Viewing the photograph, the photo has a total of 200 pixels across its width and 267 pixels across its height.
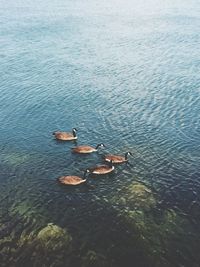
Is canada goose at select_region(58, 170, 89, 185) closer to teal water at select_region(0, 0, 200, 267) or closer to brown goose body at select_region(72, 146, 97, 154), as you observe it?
teal water at select_region(0, 0, 200, 267)

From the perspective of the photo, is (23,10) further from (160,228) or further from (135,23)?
(160,228)

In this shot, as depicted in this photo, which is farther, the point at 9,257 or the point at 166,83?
the point at 166,83

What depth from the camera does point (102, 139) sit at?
4131 centimetres

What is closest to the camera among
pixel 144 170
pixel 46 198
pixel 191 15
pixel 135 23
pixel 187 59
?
pixel 46 198

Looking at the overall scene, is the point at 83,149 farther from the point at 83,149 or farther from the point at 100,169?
the point at 100,169

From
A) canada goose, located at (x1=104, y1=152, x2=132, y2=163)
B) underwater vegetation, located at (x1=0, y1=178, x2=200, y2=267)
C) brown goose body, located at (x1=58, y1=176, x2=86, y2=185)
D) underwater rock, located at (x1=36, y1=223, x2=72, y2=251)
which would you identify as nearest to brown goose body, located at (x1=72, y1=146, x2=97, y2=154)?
canada goose, located at (x1=104, y1=152, x2=132, y2=163)

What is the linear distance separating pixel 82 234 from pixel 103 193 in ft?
18.1

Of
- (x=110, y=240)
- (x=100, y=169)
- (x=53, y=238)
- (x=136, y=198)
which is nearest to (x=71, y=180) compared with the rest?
(x=100, y=169)

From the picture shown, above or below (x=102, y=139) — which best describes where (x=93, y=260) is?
above

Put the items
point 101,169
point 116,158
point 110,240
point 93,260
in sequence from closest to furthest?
1. point 93,260
2. point 110,240
3. point 101,169
4. point 116,158

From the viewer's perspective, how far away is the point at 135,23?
10494 cm

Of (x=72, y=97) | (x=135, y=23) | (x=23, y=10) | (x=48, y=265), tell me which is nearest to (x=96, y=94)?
(x=72, y=97)

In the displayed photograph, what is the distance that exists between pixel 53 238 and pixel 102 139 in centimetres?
1673

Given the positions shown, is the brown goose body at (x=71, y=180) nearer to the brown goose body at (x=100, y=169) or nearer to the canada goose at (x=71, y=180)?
the canada goose at (x=71, y=180)
